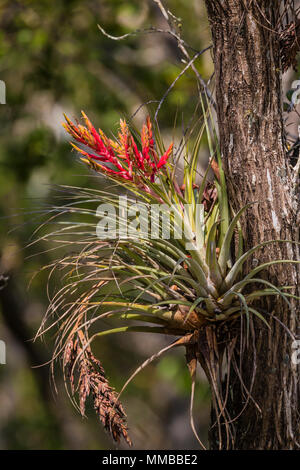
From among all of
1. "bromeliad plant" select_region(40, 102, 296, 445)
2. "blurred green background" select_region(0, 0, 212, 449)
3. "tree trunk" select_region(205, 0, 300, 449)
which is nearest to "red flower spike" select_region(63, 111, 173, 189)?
"bromeliad plant" select_region(40, 102, 296, 445)

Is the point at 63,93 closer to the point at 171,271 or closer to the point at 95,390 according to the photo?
the point at 171,271

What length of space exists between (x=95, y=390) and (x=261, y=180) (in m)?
0.64

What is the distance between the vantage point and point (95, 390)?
143 centimetres

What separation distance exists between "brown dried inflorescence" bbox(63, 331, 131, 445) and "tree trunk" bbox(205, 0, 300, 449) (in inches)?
10.4

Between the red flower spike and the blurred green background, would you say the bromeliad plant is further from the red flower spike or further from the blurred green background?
the blurred green background

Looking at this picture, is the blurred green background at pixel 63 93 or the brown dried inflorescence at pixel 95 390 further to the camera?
the blurred green background at pixel 63 93

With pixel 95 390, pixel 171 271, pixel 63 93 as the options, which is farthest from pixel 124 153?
pixel 63 93

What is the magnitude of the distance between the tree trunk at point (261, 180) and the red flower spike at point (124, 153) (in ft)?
0.61

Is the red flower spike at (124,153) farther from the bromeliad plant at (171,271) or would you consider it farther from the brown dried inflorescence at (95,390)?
the brown dried inflorescence at (95,390)

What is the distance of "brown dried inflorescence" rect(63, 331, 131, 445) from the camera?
4.58ft

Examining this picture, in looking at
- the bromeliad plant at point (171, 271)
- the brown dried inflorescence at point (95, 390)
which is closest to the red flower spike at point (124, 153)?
the bromeliad plant at point (171, 271)

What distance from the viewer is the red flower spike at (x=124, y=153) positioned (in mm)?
1438

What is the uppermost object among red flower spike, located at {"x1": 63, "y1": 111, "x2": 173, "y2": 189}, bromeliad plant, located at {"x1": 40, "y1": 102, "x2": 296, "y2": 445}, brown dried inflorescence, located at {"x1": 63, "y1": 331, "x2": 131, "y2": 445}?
red flower spike, located at {"x1": 63, "y1": 111, "x2": 173, "y2": 189}

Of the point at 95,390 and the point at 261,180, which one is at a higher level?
the point at 261,180
